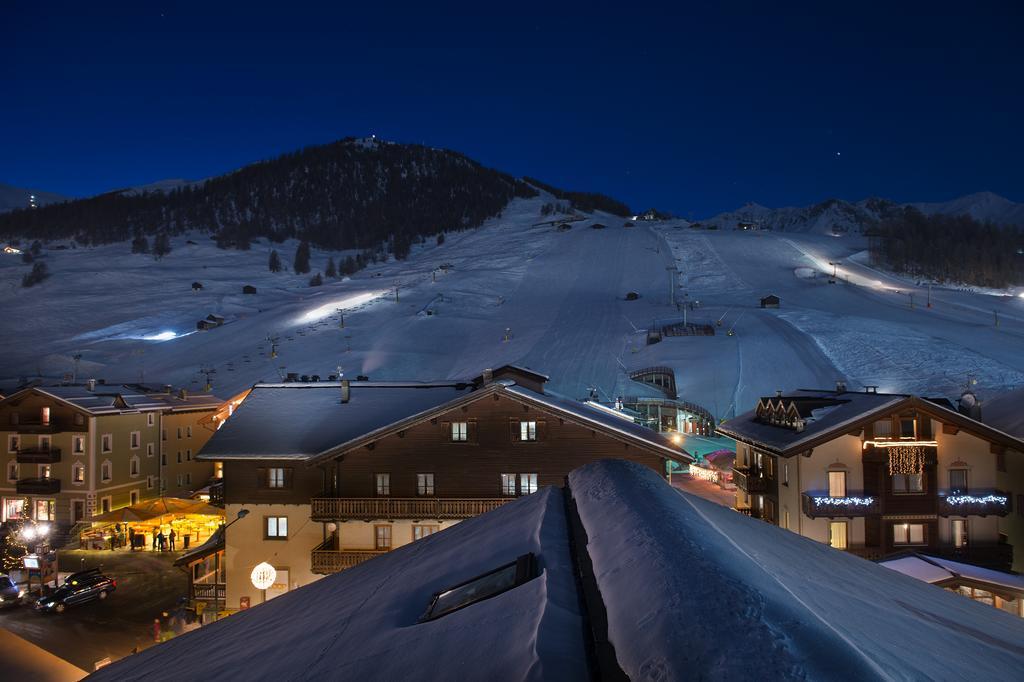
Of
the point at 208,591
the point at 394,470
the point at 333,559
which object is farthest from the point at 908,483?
the point at 208,591

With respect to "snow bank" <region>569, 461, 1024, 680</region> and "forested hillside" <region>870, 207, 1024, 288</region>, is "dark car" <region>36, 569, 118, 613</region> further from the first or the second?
"forested hillside" <region>870, 207, 1024, 288</region>

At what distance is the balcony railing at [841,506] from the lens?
24062 mm

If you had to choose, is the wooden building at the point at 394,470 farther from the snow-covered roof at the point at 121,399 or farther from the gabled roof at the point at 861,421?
the snow-covered roof at the point at 121,399

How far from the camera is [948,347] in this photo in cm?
6431

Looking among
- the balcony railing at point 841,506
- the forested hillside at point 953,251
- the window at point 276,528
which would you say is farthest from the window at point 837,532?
the forested hillside at point 953,251

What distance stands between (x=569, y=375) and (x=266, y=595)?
45.7m

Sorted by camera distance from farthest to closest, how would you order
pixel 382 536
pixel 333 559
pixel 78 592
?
pixel 78 592 → pixel 382 536 → pixel 333 559

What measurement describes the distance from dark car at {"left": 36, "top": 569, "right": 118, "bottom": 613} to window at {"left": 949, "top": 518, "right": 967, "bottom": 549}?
33.5 m

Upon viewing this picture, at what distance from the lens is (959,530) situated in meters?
24.5

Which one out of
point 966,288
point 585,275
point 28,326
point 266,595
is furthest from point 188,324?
point 966,288

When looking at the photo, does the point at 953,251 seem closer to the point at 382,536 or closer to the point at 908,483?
the point at 908,483

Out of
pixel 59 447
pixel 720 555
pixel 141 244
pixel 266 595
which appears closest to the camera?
pixel 720 555

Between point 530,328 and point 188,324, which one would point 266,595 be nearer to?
point 530,328

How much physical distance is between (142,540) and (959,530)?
38152 mm
